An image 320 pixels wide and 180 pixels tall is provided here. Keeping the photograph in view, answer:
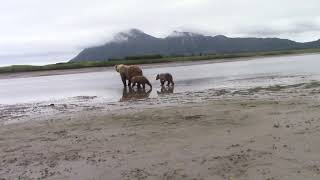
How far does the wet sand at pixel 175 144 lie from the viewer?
805cm

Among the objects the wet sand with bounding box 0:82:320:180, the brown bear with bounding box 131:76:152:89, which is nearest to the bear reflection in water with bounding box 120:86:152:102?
the brown bear with bounding box 131:76:152:89

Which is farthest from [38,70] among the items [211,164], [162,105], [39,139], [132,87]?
[211,164]

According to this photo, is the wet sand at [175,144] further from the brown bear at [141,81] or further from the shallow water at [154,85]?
the brown bear at [141,81]

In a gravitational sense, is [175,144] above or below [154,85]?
above

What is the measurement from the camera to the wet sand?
26.4ft

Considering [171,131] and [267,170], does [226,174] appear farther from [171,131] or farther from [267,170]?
[171,131]

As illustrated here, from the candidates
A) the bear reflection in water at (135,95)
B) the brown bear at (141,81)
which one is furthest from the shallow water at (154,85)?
the brown bear at (141,81)

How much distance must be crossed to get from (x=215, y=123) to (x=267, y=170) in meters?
4.67

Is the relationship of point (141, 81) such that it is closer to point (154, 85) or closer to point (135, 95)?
point (154, 85)

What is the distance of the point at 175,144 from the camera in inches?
398

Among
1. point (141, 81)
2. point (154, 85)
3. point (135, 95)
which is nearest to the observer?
point (135, 95)

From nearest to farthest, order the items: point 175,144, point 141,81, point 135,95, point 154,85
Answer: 1. point 175,144
2. point 135,95
3. point 141,81
4. point 154,85

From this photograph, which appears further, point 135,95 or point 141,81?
point 141,81

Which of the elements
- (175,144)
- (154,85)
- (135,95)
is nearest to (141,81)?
(154,85)
